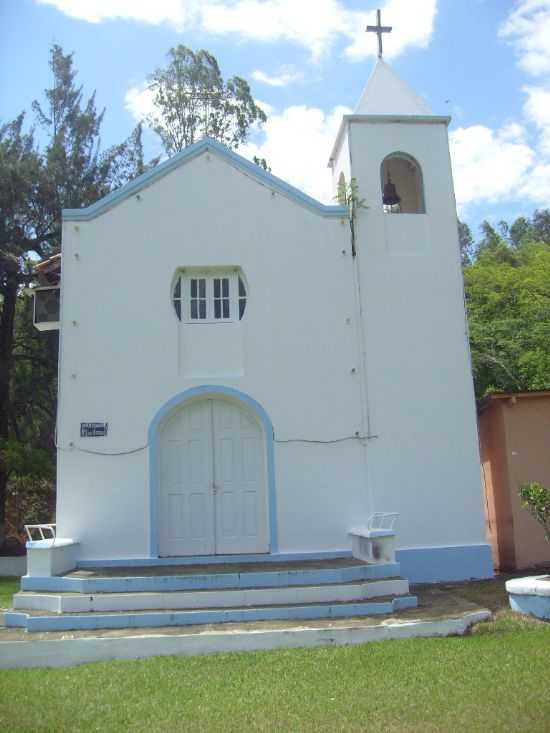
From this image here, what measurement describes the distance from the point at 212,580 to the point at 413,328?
505cm

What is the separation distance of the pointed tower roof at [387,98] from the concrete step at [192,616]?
25.9 ft

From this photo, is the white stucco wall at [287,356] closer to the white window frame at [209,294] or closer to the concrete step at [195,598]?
the white window frame at [209,294]

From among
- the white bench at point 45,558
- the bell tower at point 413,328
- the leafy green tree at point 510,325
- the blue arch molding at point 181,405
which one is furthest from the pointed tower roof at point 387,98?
the white bench at point 45,558

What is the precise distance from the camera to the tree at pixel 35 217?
62.7 feet

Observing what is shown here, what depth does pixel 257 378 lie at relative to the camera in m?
10.8

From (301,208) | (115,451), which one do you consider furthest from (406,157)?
(115,451)

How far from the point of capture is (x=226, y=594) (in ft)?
27.6

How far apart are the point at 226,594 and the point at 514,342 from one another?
1288 cm

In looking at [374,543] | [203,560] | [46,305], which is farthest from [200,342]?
[374,543]

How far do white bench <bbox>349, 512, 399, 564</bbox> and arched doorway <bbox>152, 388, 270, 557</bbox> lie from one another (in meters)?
1.33

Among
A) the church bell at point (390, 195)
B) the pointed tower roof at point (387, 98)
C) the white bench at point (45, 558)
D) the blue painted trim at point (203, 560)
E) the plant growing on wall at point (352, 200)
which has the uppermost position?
the pointed tower roof at point (387, 98)

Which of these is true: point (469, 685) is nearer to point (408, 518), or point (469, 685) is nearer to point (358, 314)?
point (408, 518)

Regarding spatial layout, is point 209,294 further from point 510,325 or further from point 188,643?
point 510,325

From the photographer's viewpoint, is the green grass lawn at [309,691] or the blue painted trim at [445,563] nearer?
the green grass lawn at [309,691]
